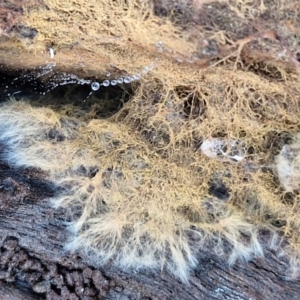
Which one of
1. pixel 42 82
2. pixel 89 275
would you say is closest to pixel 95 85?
pixel 42 82

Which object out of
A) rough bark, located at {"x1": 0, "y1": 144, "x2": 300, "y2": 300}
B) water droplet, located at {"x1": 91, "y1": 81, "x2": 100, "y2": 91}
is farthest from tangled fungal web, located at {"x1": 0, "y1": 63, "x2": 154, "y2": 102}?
rough bark, located at {"x1": 0, "y1": 144, "x2": 300, "y2": 300}

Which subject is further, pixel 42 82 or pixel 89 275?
pixel 42 82

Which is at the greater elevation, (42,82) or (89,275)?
(42,82)

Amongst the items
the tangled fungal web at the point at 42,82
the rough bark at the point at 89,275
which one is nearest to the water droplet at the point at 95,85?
the tangled fungal web at the point at 42,82

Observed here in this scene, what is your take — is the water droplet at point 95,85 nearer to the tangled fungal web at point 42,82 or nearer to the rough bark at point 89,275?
the tangled fungal web at point 42,82

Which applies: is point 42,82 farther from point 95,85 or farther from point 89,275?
point 89,275
